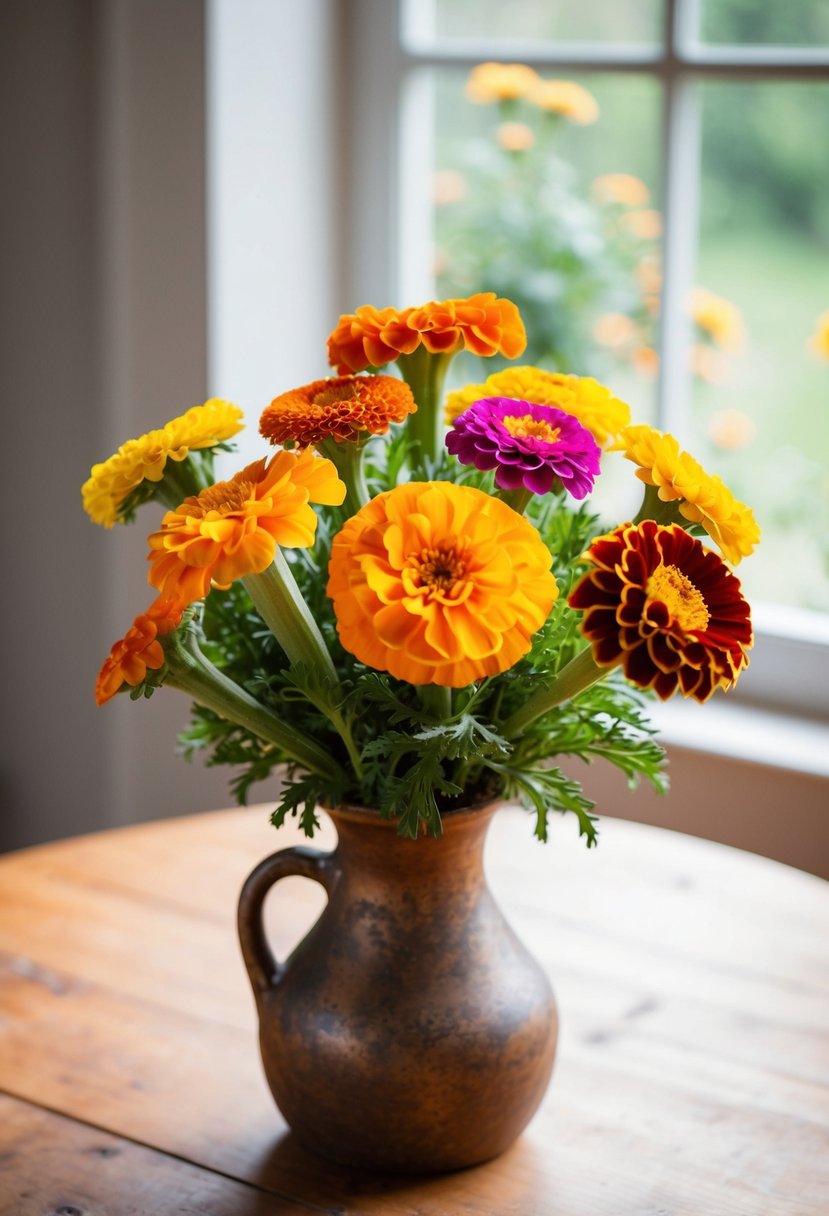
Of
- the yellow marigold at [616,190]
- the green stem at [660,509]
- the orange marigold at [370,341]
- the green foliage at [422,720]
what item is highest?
the yellow marigold at [616,190]

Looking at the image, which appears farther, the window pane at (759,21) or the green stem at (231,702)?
the window pane at (759,21)

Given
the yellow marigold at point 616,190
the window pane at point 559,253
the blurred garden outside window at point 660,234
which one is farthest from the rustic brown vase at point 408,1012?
the yellow marigold at point 616,190

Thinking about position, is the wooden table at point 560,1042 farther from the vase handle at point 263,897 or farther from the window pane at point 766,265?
the window pane at point 766,265

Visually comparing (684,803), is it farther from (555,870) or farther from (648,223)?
(648,223)

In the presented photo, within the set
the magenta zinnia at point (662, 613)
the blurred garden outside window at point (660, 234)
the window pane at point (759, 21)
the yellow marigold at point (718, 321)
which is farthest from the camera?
the window pane at point (759, 21)

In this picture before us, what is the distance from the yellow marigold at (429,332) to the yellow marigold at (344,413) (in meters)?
0.02

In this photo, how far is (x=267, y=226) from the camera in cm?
169

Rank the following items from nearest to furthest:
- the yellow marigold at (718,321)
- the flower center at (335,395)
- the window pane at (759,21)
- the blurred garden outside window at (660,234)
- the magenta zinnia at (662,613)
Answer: the magenta zinnia at (662,613)
the flower center at (335,395)
the blurred garden outside window at (660,234)
the yellow marigold at (718,321)
the window pane at (759,21)

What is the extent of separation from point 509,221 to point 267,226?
15.7 inches

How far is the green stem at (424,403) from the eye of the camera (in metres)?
0.72

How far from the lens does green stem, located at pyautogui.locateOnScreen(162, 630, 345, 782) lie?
65 cm

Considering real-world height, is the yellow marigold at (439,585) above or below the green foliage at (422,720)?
above

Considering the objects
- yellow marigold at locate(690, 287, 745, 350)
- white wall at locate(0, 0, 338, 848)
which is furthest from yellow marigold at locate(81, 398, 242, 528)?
yellow marigold at locate(690, 287, 745, 350)

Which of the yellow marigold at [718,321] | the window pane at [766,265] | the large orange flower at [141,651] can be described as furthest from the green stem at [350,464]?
the window pane at [766,265]
